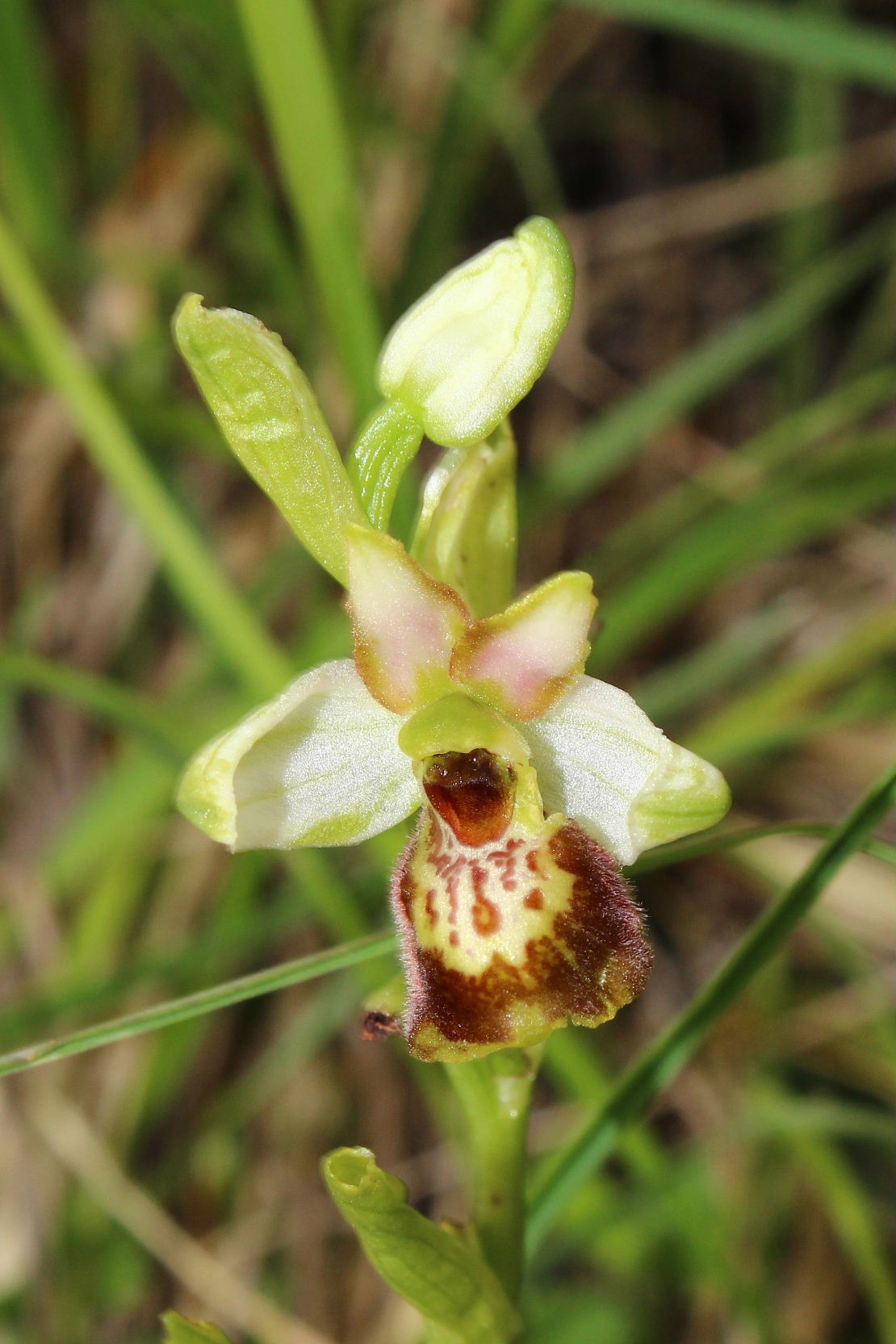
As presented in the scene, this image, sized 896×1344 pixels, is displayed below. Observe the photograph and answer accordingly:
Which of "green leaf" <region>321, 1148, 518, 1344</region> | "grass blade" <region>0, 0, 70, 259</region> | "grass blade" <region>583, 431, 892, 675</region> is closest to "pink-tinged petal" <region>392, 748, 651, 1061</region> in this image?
"green leaf" <region>321, 1148, 518, 1344</region>

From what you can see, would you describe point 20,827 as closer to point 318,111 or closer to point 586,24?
point 318,111

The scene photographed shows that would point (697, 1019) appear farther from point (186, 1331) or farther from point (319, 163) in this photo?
point (319, 163)

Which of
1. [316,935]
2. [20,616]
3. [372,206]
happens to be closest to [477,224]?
[372,206]

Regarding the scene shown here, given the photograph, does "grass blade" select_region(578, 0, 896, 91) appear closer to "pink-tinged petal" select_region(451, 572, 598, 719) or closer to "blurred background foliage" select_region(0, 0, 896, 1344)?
"blurred background foliage" select_region(0, 0, 896, 1344)

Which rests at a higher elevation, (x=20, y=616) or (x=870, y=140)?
(x=870, y=140)

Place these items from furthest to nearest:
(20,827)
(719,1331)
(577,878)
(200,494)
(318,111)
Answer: (200,494), (20,827), (719,1331), (318,111), (577,878)

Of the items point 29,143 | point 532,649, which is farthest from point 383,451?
point 29,143
